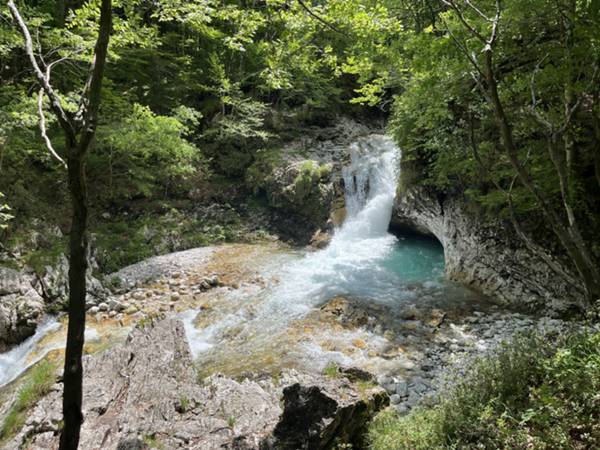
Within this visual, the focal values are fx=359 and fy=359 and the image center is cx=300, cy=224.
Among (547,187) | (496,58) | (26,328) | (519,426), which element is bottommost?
(26,328)

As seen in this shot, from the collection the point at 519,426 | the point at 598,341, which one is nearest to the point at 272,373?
the point at 519,426

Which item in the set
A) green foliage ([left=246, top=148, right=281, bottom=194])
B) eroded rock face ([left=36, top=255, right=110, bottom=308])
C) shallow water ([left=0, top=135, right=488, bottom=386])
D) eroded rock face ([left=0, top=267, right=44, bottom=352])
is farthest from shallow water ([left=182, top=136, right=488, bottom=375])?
green foliage ([left=246, top=148, right=281, bottom=194])

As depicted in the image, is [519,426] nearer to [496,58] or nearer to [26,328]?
[496,58]

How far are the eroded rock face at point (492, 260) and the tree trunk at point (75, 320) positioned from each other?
26.5 feet

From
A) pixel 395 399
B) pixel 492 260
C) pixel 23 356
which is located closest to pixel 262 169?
pixel 492 260

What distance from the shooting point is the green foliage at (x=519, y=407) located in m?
2.55

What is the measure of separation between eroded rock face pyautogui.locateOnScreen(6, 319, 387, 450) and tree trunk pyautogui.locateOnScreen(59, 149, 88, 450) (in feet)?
3.16

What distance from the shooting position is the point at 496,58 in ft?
18.9

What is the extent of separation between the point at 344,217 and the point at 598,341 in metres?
11.8

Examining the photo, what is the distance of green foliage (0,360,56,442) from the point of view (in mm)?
3551

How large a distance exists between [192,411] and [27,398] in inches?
70.0

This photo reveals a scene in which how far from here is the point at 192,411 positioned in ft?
12.8

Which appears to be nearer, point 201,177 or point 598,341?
point 598,341

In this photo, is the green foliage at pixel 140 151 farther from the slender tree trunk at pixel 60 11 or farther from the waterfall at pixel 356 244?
the waterfall at pixel 356 244
